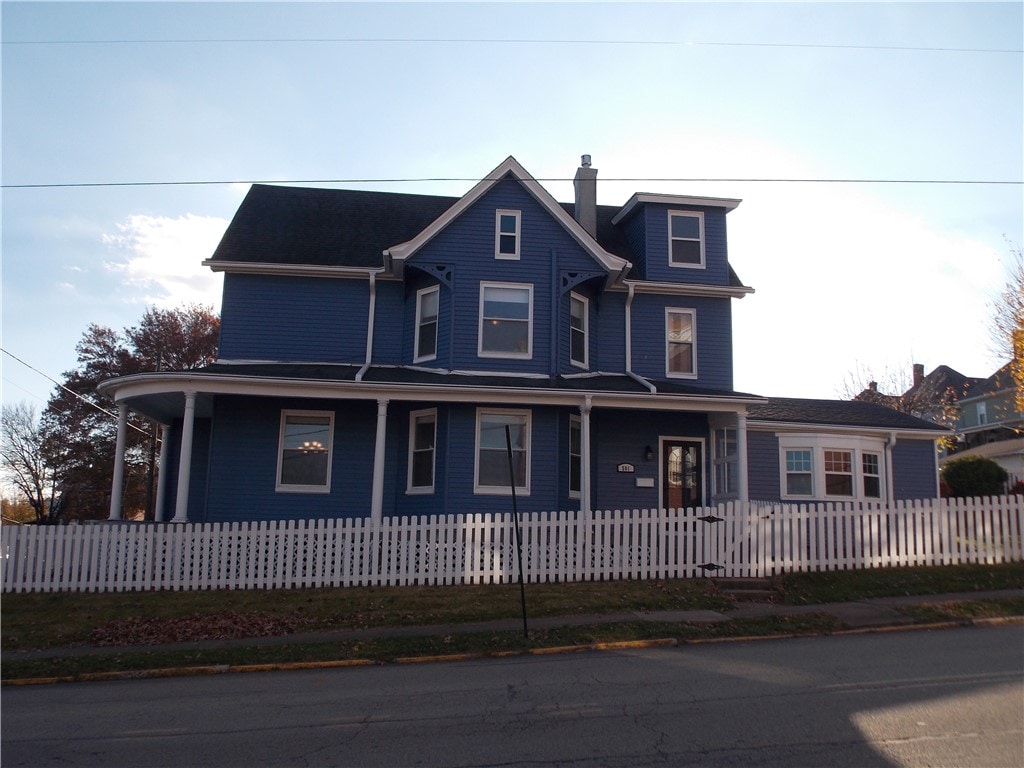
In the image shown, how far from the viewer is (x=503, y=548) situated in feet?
50.4

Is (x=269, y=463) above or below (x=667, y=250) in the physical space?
below

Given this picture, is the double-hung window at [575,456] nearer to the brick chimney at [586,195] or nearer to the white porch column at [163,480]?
the brick chimney at [586,195]

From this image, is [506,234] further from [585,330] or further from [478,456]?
[478,456]

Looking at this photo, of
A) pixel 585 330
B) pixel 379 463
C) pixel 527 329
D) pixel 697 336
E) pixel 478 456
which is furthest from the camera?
pixel 697 336

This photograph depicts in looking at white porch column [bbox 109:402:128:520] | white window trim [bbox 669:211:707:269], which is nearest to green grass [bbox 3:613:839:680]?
white porch column [bbox 109:402:128:520]

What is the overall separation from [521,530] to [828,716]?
27.9ft

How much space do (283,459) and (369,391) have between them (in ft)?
10.6

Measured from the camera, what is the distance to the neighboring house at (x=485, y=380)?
18109 mm

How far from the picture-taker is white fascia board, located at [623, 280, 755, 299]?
20938mm

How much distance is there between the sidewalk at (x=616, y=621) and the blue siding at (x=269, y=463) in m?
6.85

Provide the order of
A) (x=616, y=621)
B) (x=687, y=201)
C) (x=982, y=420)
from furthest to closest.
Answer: (x=982, y=420) < (x=687, y=201) < (x=616, y=621)

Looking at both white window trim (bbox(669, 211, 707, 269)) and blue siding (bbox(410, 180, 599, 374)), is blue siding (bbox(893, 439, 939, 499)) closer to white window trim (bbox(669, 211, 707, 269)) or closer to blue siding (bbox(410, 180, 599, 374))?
white window trim (bbox(669, 211, 707, 269))

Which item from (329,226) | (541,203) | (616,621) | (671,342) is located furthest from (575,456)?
(329,226)

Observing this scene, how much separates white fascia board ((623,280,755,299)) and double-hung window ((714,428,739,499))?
348 centimetres
